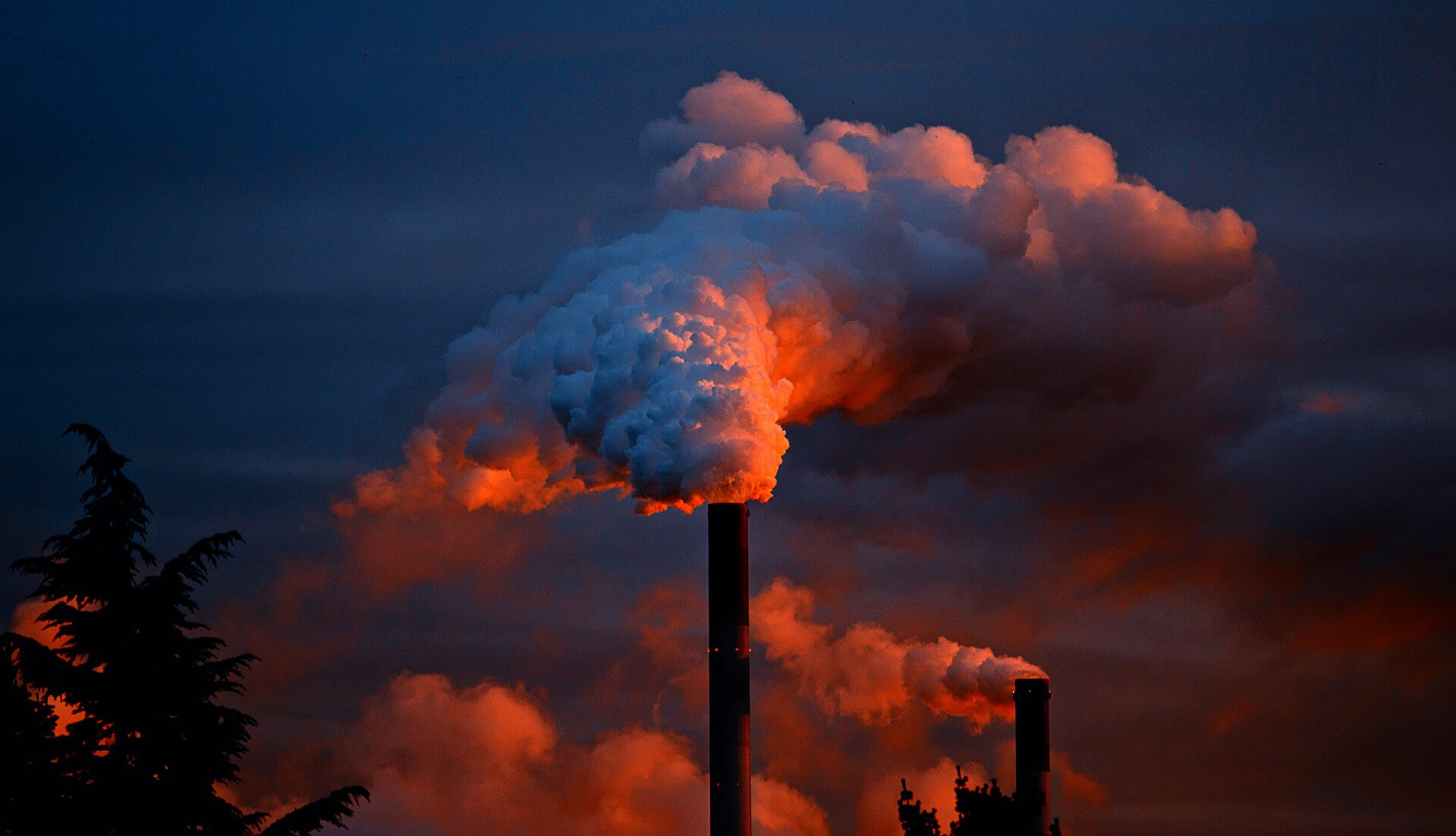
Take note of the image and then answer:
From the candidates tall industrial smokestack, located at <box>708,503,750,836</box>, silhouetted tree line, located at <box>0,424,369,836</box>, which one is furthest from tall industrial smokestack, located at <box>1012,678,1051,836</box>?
silhouetted tree line, located at <box>0,424,369,836</box>

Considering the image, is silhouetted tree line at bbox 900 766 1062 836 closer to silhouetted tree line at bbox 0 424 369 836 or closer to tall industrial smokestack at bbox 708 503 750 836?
tall industrial smokestack at bbox 708 503 750 836

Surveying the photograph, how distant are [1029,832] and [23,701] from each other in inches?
1308

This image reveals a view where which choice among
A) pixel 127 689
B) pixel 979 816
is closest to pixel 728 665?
pixel 979 816

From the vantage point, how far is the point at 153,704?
2331cm

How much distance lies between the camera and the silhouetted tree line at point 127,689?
2286cm

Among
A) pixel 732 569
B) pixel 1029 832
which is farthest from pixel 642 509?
pixel 1029 832

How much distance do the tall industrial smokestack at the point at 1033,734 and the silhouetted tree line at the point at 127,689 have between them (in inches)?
1642

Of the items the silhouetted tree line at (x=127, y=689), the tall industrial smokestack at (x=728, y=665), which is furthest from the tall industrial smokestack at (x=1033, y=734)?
the silhouetted tree line at (x=127, y=689)

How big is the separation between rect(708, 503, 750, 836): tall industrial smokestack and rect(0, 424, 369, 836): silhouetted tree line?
33.8 m

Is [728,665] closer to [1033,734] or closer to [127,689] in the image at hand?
[1033,734]

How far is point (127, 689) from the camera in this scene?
76.1 ft

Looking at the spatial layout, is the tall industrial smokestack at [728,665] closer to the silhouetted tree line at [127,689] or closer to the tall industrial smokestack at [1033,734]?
the tall industrial smokestack at [1033,734]

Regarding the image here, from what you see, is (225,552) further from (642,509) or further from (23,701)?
(642,509)

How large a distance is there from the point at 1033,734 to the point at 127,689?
147ft
